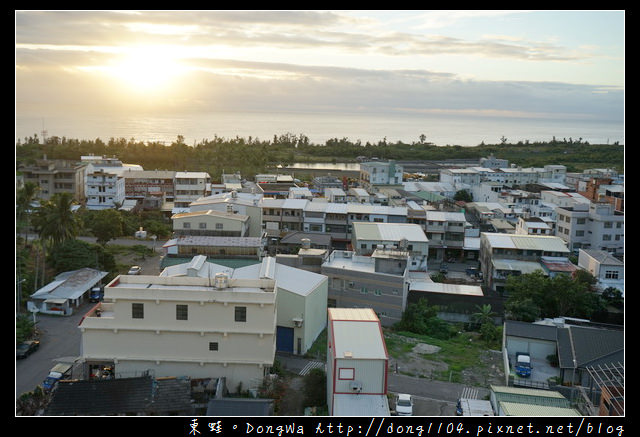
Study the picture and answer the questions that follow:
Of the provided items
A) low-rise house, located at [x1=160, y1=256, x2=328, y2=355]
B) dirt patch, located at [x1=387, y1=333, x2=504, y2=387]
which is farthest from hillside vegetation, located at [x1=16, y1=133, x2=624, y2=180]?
dirt patch, located at [x1=387, y1=333, x2=504, y2=387]

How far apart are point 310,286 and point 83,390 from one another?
10.5 ft

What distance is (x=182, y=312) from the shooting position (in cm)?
617

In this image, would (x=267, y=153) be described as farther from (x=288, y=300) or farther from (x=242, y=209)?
(x=288, y=300)

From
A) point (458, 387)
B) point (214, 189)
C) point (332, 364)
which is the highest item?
point (214, 189)

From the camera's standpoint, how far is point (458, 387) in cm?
666

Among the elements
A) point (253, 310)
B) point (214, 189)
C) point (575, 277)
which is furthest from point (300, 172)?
point (253, 310)

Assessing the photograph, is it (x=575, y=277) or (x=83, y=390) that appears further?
(x=575, y=277)

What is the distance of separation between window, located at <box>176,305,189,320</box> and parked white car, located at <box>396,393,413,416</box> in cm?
225

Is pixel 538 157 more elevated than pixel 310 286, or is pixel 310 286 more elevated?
pixel 538 157

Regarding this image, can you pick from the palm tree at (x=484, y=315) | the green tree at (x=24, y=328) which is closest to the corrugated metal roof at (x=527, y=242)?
the palm tree at (x=484, y=315)

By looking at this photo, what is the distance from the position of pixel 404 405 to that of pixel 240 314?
6.04ft

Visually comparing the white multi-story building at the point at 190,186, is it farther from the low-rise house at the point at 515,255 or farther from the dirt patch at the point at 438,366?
the dirt patch at the point at 438,366

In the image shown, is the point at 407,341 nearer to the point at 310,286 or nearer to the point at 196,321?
the point at 310,286

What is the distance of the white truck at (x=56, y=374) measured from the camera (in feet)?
20.3
